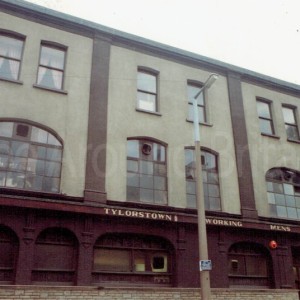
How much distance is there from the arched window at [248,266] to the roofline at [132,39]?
8863 mm

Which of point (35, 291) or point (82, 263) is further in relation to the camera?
point (82, 263)

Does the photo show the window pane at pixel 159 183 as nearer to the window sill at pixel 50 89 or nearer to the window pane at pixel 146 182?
the window pane at pixel 146 182

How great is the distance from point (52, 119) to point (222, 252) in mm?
8755

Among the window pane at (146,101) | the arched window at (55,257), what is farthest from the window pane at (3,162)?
the window pane at (146,101)

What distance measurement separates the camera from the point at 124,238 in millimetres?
14734

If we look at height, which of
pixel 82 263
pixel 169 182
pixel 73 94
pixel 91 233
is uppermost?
pixel 73 94

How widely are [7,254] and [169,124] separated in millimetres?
8514

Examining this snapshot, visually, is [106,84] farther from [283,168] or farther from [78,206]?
[283,168]

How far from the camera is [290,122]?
68.4ft

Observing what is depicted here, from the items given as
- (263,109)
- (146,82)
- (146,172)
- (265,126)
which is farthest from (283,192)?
(146,82)

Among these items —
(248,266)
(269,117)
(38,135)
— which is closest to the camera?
(38,135)

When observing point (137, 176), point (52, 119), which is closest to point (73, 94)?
point (52, 119)

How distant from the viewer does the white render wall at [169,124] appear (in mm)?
15711

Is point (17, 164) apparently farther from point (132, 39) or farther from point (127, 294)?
point (132, 39)
